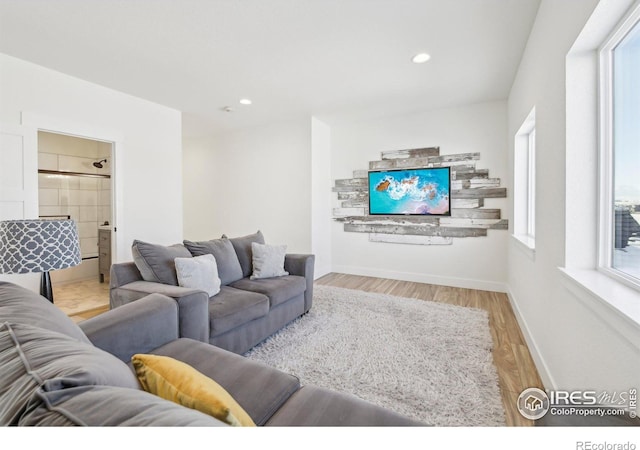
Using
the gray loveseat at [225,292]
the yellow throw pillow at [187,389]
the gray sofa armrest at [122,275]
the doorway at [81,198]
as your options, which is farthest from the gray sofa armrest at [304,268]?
the doorway at [81,198]

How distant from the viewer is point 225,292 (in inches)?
96.2

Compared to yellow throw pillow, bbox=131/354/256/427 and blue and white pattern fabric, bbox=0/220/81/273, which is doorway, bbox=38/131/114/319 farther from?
yellow throw pillow, bbox=131/354/256/427

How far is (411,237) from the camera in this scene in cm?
452

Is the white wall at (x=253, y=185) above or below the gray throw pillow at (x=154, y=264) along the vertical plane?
above

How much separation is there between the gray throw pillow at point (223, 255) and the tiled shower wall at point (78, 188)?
3172mm

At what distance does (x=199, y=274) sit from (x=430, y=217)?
3341 millimetres

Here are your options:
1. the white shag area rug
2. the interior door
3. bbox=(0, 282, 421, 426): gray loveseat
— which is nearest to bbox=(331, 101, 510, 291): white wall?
the white shag area rug

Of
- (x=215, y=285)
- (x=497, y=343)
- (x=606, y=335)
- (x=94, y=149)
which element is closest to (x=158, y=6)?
(x=215, y=285)

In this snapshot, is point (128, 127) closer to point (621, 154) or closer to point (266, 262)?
point (266, 262)

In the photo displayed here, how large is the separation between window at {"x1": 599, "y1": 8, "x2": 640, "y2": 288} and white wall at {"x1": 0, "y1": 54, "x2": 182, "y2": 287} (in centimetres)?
437

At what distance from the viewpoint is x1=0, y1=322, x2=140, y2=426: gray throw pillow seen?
56 cm

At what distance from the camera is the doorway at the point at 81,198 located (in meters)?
4.55

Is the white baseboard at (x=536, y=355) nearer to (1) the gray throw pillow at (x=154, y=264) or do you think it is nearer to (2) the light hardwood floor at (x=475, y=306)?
(2) the light hardwood floor at (x=475, y=306)

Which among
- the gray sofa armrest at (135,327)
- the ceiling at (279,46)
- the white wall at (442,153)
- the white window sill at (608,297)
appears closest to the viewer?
the white window sill at (608,297)
